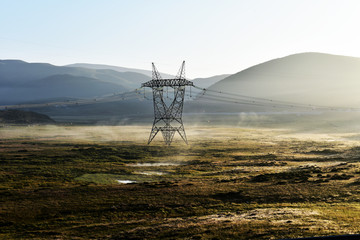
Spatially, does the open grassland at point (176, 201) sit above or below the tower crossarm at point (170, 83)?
below

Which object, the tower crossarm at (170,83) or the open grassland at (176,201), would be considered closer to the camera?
the open grassland at (176,201)

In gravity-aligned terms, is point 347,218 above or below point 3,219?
above

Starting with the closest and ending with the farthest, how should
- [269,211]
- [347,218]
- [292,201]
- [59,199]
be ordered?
[347,218]
[269,211]
[292,201]
[59,199]

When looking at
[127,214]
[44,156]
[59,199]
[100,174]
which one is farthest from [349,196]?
[44,156]

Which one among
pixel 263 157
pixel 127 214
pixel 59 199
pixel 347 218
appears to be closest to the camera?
pixel 347 218

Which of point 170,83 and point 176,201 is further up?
point 170,83

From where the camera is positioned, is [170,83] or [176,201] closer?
[176,201]

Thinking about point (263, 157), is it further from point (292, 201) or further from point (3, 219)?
point (3, 219)

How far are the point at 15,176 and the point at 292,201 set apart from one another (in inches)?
1723

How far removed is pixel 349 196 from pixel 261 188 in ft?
32.5

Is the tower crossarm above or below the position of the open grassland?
above

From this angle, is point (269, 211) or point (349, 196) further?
point (349, 196)

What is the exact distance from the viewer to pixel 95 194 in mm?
40094

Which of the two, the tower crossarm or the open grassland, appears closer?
the open grassland
